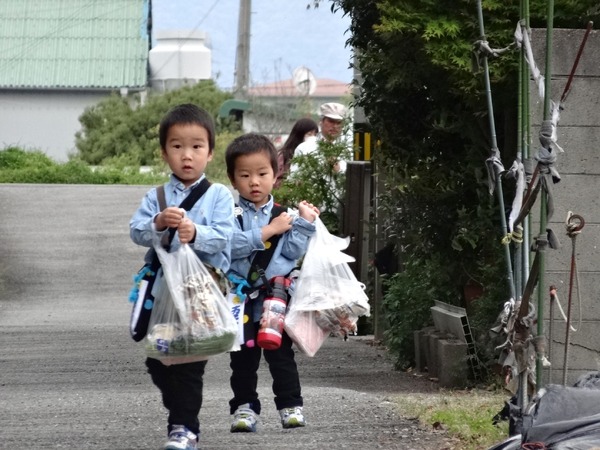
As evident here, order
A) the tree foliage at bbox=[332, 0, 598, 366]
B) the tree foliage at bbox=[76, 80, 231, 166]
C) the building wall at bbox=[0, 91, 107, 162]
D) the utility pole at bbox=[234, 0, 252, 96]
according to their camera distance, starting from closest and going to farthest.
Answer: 1. the tree foliage at bbox=[332, 0, 598, 366]
2. the tree foliage at bbox=[76, 80, 231, 166]
3. the utility pole at bbox=[234, 0, 252, 96]
4. the building wall at bbox=[0, 91, 107, 162]

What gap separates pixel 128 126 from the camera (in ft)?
122

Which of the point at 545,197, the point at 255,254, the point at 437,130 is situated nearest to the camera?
the point at 545,197

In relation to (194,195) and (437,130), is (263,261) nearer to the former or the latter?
(194,195)

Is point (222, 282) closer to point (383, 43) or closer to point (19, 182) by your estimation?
point (383, 43)

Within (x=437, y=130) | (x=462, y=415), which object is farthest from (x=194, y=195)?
(x=437, y=130)

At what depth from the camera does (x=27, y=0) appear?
158ft

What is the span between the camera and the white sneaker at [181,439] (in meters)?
5.51

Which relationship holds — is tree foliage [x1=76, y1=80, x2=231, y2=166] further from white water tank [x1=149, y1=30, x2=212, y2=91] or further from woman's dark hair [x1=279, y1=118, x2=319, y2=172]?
woman's dark hair [x1=279, y1=118, x2=319, y2=172]

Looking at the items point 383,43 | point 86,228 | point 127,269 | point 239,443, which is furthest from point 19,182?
point 239,443

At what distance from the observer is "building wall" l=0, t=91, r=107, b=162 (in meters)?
44.4

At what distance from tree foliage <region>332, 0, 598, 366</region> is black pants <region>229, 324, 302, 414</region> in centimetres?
257

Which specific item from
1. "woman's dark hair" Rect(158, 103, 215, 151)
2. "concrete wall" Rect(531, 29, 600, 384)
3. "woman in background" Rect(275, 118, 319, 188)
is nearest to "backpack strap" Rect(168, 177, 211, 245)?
"woman's dark hair" Rect(158, 103, 215, 151)

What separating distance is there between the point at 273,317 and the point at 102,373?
12.2 feet

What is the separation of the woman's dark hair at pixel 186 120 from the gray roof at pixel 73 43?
124 ft
